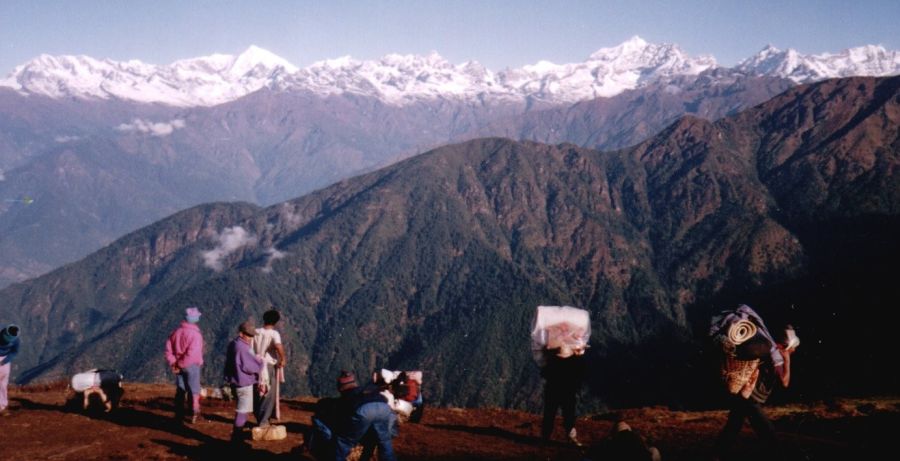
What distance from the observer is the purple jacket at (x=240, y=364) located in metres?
16.4

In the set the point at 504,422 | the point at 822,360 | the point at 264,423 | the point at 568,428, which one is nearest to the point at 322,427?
the point at 264,423

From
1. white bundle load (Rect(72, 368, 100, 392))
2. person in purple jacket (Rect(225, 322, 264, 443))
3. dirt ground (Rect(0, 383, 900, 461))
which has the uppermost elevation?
person in purple jacket (Rect(225, 322, 264, 443))

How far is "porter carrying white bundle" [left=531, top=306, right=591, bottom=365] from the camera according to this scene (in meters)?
16.1

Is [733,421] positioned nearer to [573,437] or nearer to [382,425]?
[573,437]

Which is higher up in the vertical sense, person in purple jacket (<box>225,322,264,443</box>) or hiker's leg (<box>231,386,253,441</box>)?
person in purple jacket (<box>225,322,264,443</box>)

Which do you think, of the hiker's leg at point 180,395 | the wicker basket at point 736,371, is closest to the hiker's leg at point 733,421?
the wicker basket at point 736,371

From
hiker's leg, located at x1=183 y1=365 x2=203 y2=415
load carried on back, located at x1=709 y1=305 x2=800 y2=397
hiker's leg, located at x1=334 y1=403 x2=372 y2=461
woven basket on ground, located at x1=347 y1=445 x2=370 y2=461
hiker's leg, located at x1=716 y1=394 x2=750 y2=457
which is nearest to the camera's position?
hiker's leg, located at x1=334 y1=403 x2=372 y2=461

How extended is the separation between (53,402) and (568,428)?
2015 cm

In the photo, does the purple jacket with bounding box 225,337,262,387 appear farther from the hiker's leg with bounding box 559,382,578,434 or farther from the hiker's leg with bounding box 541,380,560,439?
the hiker's leg with bounding box 559,382,578,434

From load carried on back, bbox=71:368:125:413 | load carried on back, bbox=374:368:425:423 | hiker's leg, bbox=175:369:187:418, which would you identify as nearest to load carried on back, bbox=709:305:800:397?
load carried on back, bbox=374:368:425:423

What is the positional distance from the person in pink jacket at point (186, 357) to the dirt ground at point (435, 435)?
35.1 inches

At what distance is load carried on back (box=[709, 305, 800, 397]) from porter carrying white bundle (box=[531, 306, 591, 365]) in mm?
3916

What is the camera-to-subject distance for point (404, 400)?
68.3 feet

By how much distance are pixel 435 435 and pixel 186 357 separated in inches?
317
